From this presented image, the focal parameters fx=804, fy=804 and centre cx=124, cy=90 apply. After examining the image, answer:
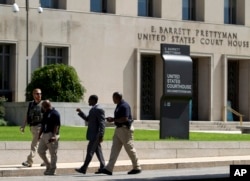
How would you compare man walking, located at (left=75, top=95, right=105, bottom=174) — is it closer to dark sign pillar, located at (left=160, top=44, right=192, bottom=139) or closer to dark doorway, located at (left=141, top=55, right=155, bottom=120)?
dark sign pillar, located at (left=160, top=44, right=192, bottom=139)

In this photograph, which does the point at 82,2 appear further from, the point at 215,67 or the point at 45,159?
the point at 45,159

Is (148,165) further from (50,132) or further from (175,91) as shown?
(175,91)

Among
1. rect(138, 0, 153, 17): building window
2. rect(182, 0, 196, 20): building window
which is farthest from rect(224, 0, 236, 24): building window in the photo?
rect(138, 0, 153, 17): building window

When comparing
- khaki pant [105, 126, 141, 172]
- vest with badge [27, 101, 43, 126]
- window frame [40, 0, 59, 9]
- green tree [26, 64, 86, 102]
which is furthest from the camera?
window frame [40, 0, 59, 9]

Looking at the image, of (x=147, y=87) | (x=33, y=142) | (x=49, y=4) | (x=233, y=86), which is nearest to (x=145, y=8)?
(x=147, y=87)

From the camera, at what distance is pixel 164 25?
155 feet

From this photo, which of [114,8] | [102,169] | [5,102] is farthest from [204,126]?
[102,169]

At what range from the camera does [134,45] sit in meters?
46.4

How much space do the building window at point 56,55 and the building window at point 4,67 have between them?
6.99 ft

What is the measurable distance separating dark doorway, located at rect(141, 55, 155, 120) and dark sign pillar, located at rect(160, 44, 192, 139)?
18915 mm

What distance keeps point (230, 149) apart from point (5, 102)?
51.3 ft

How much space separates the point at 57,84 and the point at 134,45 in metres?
10.2

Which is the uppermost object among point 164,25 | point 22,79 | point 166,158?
point 164,25

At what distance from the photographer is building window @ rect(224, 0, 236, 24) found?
51531 millimetres
